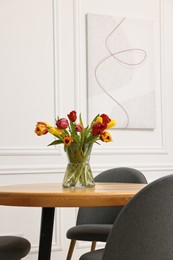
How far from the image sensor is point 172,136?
441 centimetres

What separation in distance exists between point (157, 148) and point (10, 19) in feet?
5.39

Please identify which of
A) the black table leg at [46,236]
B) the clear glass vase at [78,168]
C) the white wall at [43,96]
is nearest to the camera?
the black table leg at [46,236]

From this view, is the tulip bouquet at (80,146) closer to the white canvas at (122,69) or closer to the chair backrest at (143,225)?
the chair backrest at (143,225)

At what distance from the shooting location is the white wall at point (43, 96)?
3760mm

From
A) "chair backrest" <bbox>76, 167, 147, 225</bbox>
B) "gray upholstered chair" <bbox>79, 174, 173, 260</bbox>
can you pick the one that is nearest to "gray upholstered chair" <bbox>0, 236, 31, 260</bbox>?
"chair backrest" <bbox>76, 167, 147, 225</bbox>

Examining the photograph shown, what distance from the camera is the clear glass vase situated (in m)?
2.31

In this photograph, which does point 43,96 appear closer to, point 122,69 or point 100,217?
point 122,69

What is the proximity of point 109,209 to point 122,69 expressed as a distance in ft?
5.07

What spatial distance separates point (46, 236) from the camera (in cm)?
224

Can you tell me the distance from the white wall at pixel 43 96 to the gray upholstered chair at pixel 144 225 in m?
2.23

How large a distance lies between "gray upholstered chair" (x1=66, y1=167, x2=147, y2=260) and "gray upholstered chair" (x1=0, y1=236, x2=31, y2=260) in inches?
17.4

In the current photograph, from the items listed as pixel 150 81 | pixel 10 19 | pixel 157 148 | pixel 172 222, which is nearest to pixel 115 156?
pixel 157 148

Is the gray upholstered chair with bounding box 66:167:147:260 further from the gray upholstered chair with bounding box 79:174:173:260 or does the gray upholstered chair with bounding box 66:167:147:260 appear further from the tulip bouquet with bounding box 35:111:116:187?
the gray upholstered chair with bounding box 79:174:173:260

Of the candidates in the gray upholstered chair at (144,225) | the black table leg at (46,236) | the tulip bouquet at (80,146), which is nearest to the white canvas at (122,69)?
the tulip bouquet at (80,146)
